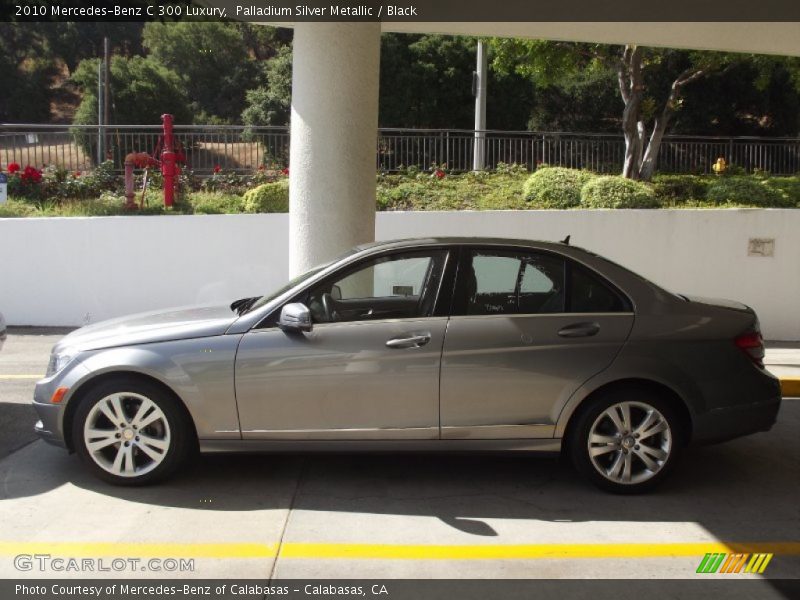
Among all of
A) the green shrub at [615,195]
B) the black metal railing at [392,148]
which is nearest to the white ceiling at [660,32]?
the green shrub at [615,195]

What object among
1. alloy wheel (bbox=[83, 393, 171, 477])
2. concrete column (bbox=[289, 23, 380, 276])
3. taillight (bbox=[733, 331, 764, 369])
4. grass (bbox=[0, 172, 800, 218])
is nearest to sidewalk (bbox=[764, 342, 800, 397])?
grass (bbox=[0, 172, 800, 218])

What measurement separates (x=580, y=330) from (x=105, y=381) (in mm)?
2995

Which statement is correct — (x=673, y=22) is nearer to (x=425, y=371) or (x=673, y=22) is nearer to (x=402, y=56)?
(x=425, y=371)

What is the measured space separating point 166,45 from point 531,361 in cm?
3122

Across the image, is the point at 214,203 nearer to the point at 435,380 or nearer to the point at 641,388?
the point at 435,380

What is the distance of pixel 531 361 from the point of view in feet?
17.6

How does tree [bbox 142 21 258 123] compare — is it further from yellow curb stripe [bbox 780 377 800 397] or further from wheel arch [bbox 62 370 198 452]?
wheel arch [bbox 62 370 198 452]

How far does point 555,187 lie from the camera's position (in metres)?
13.2

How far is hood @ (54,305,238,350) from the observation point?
544 cm

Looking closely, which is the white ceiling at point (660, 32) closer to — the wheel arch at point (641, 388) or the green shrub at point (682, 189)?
the green shrub at point (682, 189)

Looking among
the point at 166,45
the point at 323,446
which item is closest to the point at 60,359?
the point at 323,446

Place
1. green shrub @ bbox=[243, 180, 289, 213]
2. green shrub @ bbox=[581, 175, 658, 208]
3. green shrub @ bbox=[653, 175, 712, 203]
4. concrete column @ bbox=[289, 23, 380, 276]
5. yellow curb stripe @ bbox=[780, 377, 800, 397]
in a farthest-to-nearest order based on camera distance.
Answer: green shrub @ bbox=[653, 175, 712, 203] < green shrub @ bbox=[243, 180, 289, 213] < green shrub @ bbox=[581, 175, 658, 208] < concrete column @ bbox=[289, 23, 380, 276] < yellow curb stripe @ bbox=[780, 377, 800, 397]

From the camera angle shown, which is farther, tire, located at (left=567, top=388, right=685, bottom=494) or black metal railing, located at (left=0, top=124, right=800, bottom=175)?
black metal railing, located at (left=0, top=124, right=800, bottom=175)
